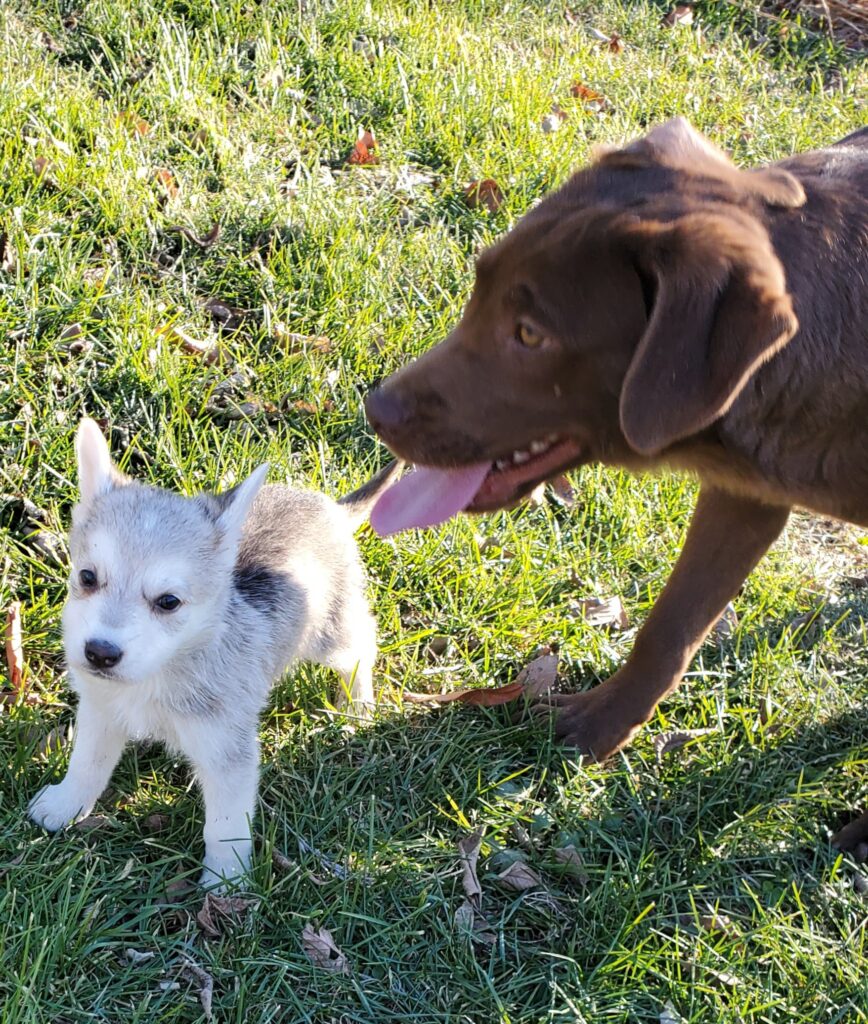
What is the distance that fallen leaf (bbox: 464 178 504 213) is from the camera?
5641 mm

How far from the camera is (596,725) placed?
3672 mm

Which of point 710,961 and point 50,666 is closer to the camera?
point 710,961

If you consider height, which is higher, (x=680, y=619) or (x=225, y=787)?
(x=680, y=619)

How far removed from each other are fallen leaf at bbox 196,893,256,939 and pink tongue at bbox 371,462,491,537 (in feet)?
3.54

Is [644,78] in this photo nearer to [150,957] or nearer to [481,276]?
[481,276]

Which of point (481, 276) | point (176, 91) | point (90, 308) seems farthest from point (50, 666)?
point (176, 91)

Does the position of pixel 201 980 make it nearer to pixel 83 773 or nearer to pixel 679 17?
pixel 83 773

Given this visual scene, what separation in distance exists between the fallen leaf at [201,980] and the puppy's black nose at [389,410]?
148 cm

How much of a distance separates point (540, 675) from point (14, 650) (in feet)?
5.61

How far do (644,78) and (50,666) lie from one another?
533 cm

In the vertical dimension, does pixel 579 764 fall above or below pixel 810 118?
below

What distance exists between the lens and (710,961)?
316 cm

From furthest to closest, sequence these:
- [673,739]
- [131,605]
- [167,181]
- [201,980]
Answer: [167,181] < [673,739] < [201,980] < [131,605]

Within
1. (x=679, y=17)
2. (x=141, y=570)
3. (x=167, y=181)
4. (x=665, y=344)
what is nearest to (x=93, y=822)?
(x=141, y=570)
